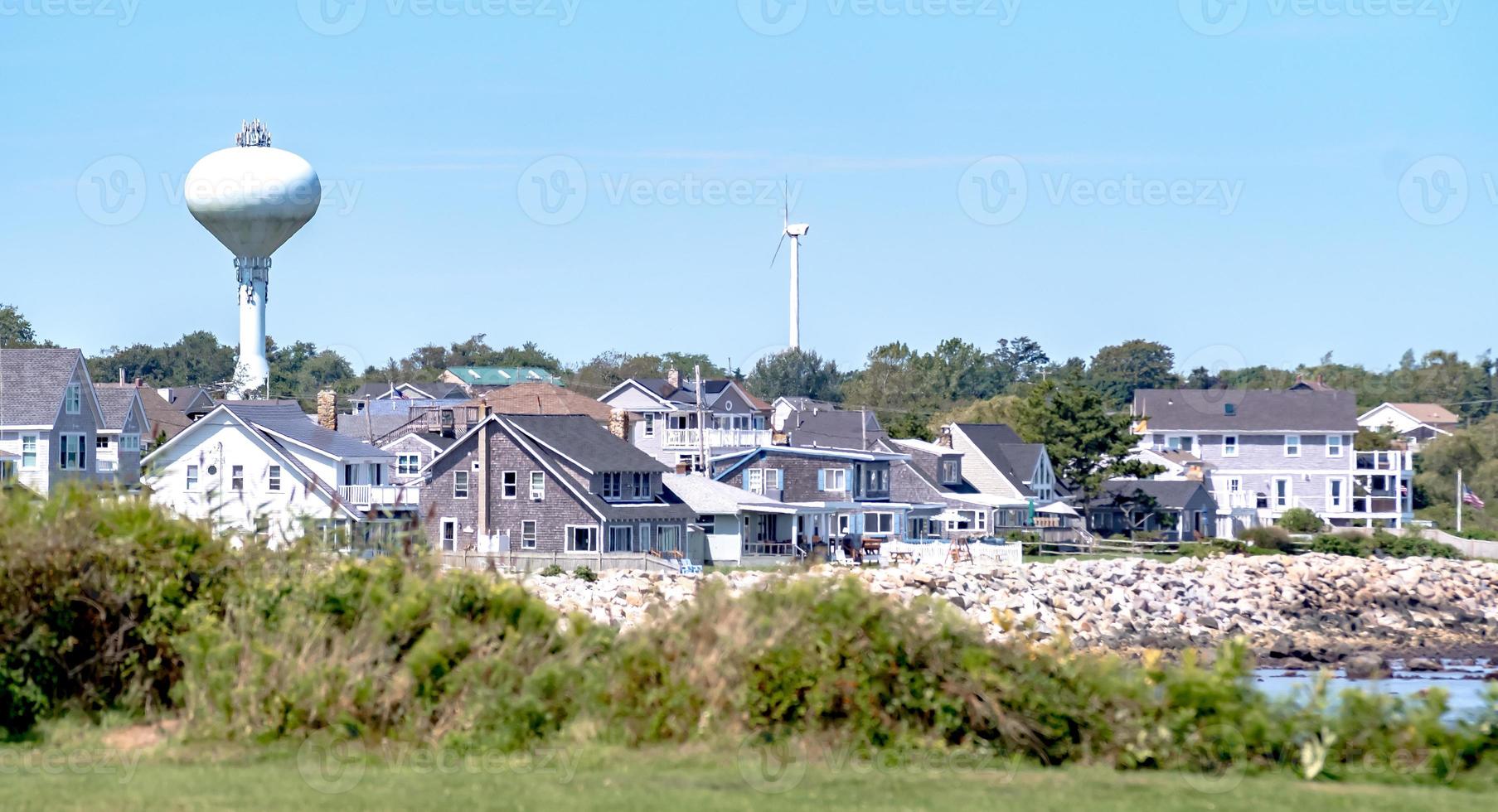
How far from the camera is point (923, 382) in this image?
139375mm

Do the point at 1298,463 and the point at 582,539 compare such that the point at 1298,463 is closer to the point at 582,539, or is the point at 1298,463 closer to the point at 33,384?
the point at 582,539

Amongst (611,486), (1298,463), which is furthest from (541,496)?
(1298,463)

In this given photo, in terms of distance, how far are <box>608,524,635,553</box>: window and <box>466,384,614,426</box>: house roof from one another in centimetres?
2975

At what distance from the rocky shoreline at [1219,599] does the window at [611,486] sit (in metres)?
7.32

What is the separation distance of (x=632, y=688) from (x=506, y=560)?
40.3m

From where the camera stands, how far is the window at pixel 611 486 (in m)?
56.7

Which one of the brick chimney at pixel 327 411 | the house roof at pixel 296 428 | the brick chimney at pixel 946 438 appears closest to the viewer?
the house roof at pixel 296 428

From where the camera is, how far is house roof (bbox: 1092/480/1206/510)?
257 ft

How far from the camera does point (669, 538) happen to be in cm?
5800

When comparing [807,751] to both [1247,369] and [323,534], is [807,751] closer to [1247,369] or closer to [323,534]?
[323,534]

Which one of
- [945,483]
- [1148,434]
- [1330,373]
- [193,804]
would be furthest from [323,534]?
[1330,373]

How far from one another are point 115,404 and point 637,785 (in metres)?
57.9

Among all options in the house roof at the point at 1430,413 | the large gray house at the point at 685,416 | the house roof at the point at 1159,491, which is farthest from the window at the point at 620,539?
the house roof at the point at 1430,413

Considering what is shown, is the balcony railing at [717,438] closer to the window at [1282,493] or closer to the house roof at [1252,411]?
the house roof at [1252,411]
